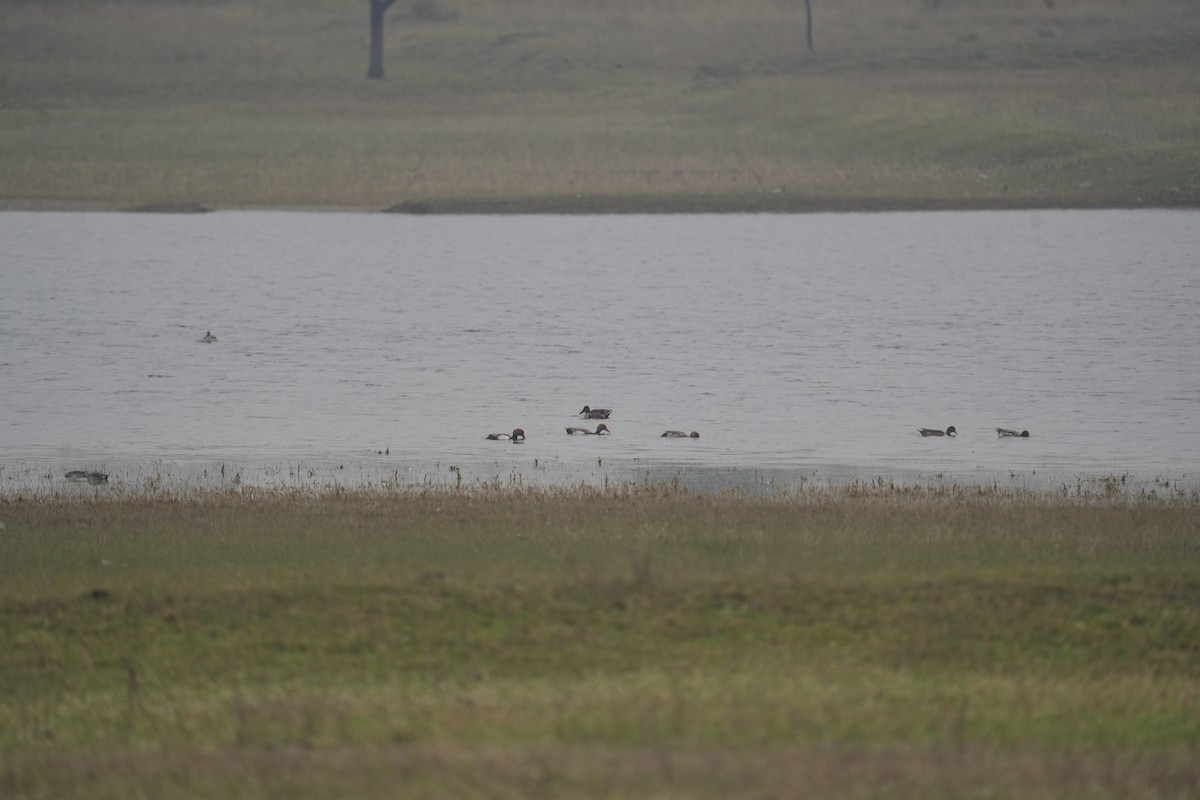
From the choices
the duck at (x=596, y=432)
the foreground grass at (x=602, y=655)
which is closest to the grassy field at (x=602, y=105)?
the duck at (x=596, y=432)

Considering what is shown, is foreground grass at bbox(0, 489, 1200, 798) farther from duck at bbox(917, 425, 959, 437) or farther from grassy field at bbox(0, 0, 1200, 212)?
grassy field at bbox(0, 0, 1200, 212)

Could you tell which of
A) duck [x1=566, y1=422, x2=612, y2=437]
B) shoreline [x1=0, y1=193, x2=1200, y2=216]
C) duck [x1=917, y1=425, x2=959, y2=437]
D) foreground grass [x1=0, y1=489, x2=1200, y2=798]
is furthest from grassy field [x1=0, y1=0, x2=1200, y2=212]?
foreground grass [x1=0, y1=489, x2=1200, y2=798]

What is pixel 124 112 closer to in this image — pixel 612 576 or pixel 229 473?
pixel 229 473

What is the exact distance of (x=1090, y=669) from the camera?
→ 38.7 ft

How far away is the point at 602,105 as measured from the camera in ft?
282

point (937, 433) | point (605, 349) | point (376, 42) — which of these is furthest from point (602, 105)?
point (937, 433)

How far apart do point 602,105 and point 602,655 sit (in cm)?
7578

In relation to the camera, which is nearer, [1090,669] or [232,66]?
[1090,669]

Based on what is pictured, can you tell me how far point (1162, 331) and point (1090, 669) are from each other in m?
22.9

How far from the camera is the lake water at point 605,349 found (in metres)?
21.1

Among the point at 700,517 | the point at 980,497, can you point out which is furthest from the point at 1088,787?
the point at 980,497

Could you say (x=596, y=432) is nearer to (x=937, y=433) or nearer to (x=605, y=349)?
(x=937, y=433)

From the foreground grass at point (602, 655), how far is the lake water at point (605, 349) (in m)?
4.19

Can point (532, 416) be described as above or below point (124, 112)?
below
